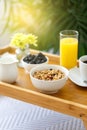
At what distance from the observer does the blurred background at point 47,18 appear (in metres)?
2.02

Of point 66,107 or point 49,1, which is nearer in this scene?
point 66,107

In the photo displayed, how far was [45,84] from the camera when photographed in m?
1.12

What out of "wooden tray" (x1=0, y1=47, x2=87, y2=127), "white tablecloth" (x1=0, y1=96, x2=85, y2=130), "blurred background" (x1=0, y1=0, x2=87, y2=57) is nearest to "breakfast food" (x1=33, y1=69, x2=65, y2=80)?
"wooden tray" (x1=0, y1=47, x2=87, y2=127)

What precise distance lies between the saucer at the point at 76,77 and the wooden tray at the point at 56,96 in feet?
0.05

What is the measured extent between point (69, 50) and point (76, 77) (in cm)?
16

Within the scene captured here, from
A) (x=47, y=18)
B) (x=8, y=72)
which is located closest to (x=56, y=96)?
(x=8, y=72)

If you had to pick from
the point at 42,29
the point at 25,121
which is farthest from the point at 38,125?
the point at 42,29

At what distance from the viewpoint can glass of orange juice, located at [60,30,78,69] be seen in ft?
4.50

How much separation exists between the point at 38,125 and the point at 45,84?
1.38ft

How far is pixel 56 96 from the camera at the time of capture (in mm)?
1140

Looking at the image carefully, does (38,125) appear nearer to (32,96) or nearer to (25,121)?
(25,121)

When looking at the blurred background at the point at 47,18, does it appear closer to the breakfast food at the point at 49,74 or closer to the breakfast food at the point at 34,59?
the breakfast food at the point at 34,59

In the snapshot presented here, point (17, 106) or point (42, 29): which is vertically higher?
point (42, 29)

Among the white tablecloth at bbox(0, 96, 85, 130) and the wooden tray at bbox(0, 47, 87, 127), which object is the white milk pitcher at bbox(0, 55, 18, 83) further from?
the white tablecloth at bbox(0, 96, 85, 130)
